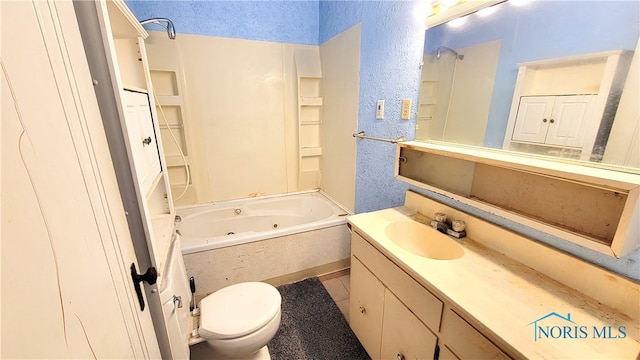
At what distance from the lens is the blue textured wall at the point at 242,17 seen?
202 cm

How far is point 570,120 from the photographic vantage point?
821mm

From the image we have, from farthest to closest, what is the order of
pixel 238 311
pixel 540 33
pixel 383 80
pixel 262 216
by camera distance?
1. pixel 262 216
2. pixel 383 80
3. pixel 238 311
4. pixel 540 33

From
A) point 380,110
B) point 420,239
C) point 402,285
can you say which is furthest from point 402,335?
point 380,110

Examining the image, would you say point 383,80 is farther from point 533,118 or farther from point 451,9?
point 533,118

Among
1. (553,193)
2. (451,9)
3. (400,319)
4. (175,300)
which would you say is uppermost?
(451,9)

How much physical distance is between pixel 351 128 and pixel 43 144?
6.17 feet

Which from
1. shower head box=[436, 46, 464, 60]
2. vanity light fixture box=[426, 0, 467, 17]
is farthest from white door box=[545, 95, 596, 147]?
vanity light fixture box=[426, 0, 467, 17]

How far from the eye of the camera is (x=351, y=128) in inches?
82.0

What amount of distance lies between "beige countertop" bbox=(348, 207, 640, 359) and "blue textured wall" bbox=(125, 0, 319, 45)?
87.9 inches

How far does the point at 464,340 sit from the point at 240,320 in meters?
0.96

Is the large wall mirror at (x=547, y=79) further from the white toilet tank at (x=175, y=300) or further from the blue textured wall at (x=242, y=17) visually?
the blue textured wall at (x=242, y=17)

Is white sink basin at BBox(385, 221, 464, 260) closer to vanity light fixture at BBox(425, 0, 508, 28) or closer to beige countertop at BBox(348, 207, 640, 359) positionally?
beige countertop at BBox(348, 207, 640, 359)

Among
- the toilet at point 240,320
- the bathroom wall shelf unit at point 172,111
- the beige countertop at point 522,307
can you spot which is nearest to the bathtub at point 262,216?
the bathroom wall shelf unit at point 172,111

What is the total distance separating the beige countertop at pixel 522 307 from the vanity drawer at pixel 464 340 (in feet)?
0.09
